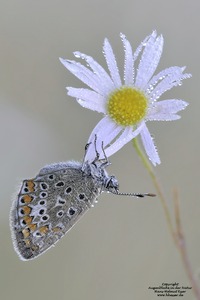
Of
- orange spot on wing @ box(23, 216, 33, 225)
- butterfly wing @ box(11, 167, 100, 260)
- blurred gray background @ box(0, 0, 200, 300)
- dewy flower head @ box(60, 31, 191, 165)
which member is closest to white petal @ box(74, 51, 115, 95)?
dewy flower head @ box(60, 31, 191, 165)

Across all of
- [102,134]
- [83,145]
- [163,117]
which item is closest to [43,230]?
[102,134]

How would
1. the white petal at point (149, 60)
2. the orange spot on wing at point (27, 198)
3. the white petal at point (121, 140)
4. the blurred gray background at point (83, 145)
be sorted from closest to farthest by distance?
the white petal at point (121, 140), the white petal at point (149, 60), the orange spot on wing at point (27, 198), the blurred gray background at point (83, 145)

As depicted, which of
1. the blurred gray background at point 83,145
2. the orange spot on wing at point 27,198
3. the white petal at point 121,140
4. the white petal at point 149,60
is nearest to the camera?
the white petal at point 121,140

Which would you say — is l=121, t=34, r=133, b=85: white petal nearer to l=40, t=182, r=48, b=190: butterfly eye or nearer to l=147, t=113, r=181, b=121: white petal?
l=147, t=113, r=181, b=121: white petal

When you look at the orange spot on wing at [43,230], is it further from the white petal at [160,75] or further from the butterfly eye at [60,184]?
the white petal at [160,75]

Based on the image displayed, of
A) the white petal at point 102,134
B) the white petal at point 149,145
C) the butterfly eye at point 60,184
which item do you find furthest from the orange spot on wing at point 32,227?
the white petal at point 149,145

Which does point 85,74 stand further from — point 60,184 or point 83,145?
point 83,145

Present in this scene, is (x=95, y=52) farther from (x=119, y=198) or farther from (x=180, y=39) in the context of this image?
(x=119, y=198)
